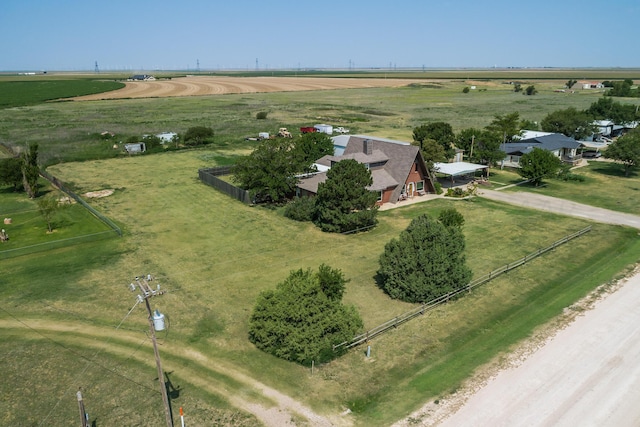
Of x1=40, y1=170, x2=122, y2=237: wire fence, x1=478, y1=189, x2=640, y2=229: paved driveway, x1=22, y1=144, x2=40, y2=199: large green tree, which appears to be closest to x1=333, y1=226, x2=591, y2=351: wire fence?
x1=478, y1=189, x2=640, y2=229: paved driveway

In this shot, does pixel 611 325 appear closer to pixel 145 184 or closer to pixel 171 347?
pixel 171 347

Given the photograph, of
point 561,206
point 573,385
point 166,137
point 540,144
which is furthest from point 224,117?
point 573,385

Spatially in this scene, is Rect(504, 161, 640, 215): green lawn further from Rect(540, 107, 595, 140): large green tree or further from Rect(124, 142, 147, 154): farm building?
Rect(124, 142, 147, 154): farm building

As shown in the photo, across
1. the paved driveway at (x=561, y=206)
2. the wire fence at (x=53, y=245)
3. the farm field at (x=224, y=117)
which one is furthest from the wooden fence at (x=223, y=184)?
the paved driveway at (x=561, y=206)

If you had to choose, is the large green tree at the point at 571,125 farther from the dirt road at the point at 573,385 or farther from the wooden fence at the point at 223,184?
the dirt road at the point at 573,385

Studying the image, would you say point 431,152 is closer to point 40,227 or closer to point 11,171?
point 40,227

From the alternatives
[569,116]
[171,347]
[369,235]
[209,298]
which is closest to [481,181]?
[369,235]
